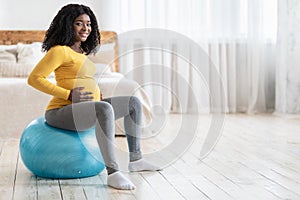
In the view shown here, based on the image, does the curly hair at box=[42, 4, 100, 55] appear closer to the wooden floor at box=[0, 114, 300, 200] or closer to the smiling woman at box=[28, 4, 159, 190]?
the smiling woman at box=[28, 4, 159, 190]

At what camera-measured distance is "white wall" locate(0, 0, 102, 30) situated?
18.3 ft

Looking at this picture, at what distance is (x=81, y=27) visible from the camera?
2967mm

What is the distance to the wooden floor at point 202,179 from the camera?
2570 mm

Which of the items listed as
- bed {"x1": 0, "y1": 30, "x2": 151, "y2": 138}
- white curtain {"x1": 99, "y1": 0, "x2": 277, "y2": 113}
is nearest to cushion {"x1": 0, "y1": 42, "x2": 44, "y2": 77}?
bed {"x1": 0, "y1": 30, "x2": 151, "y2": 138}

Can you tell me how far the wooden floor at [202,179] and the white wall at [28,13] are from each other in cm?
189

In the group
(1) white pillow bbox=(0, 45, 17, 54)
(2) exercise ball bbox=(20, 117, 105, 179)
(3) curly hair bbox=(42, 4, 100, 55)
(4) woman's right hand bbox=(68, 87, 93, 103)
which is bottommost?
(2) exercise ball bbox=(20, 117, 105, 179)

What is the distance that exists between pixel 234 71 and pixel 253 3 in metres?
0.67

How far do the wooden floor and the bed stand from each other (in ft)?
0.78

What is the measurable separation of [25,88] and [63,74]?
1324 millimetres

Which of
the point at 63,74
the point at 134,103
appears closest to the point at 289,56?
the point at 134,103

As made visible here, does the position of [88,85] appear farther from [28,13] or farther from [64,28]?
[28,13]

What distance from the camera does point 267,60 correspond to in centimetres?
581

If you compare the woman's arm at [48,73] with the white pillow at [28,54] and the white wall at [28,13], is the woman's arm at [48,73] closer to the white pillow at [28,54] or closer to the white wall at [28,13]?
the white pillow at [28,54]

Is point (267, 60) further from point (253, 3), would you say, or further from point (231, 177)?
point (231, 177)
